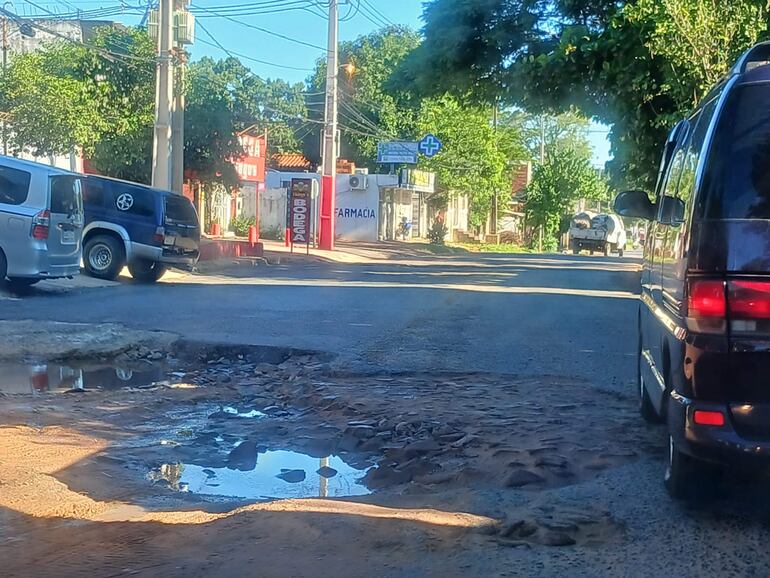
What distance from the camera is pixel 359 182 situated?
46.4m

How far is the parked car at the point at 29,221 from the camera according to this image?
14297 mm

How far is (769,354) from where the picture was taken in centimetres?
405

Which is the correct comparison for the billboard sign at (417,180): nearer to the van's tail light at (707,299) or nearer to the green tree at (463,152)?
the green tree at (463,152)

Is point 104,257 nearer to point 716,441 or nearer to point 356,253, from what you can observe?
point 716,441

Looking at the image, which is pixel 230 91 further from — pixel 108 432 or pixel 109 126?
pixel 108 432

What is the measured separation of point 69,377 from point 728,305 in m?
6.80

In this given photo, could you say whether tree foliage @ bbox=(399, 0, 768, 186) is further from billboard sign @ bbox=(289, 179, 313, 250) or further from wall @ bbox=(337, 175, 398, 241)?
wall @ bbox=(337, 175, 398, 241)

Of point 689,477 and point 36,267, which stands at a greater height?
point 36,267

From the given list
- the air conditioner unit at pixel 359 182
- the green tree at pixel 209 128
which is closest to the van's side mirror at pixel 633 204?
the green tree at pixel 209 128

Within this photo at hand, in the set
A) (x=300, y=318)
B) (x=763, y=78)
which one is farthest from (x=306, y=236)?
(x=763, y=78)

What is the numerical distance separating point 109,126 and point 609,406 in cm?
2341

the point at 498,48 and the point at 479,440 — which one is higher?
the point at 498,48

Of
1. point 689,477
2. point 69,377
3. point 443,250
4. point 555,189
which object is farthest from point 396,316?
point 555,189

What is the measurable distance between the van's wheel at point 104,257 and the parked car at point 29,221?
11.2ft
